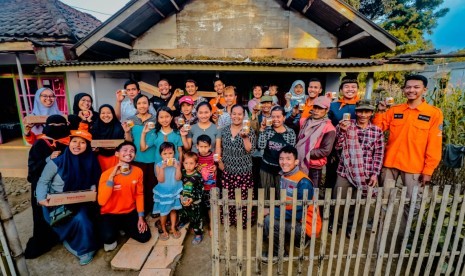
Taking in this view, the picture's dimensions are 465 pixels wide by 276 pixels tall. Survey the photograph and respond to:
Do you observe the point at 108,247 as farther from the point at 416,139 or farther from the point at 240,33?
the point at 240,33

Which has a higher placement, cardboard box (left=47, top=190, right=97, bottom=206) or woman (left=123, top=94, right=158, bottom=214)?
woman (left=123, top=94, right=158, bottom=214)

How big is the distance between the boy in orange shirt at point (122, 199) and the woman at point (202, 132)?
2.72 ft

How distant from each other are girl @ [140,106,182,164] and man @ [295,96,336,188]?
1.97m

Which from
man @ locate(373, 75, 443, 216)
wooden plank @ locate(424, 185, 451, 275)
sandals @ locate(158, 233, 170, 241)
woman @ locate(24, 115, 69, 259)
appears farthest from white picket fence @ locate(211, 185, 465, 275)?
woman @ locate(24, 115, 69, 259)

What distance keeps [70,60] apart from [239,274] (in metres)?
7.03

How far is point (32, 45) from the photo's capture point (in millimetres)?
5820

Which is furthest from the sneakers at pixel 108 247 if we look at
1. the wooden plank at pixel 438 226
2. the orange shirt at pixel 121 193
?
the wooden plank at pixel 438 226

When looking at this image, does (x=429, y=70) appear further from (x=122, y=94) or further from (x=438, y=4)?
(x=122, y=94)

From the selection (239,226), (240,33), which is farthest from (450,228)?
(240,33)

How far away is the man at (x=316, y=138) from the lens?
3473mm

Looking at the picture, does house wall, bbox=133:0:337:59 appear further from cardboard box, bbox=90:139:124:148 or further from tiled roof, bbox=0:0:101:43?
cardboard box, bbox=90:139:124:148

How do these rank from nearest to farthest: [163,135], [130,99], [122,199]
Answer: [122,199], [163,135], [130,99]

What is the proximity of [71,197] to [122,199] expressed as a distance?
2.16ft

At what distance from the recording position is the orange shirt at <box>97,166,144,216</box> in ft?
10.8
